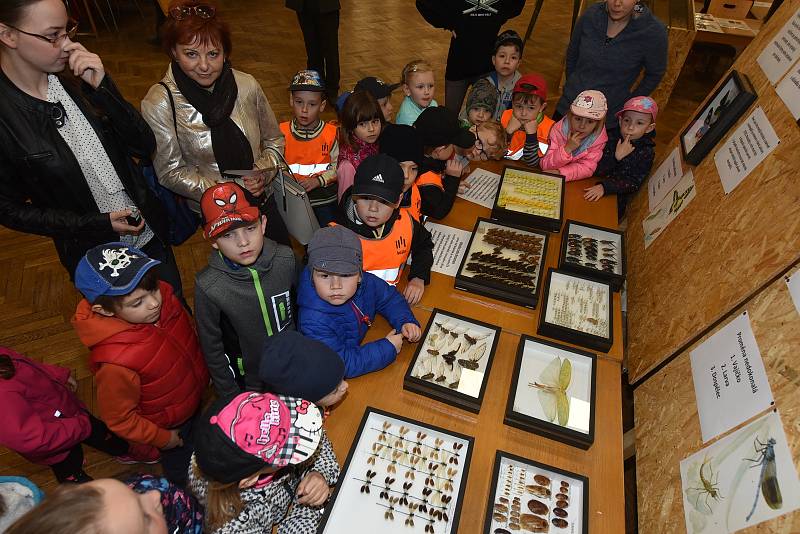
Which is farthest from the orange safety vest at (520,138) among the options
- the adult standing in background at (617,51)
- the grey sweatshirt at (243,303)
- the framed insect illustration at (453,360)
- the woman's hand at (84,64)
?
the woman's hand at (84,64)

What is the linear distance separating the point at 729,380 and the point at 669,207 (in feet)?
4.23

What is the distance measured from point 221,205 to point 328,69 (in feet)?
12.8

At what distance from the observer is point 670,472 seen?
1513mm

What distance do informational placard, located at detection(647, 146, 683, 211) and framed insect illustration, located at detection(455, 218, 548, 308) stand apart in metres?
0.81

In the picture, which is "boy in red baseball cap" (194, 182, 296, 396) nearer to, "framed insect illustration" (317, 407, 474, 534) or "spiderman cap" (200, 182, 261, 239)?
"spiderman cap" (200, 182, 261, 239)

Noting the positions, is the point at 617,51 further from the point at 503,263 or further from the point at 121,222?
the point at 121,222

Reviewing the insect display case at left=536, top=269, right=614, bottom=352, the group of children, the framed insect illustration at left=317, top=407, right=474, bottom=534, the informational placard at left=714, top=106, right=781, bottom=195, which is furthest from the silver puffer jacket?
the informational placard at left=714, top=106, right=781, bottom=195

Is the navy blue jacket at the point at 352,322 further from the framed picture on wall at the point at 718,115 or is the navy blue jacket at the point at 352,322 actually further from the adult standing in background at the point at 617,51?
the adult standing in background at the point at 617,51

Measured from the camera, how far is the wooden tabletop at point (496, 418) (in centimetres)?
147

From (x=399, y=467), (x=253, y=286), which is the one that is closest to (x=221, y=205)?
(x=253, y=286)

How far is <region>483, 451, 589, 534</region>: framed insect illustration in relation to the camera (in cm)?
138

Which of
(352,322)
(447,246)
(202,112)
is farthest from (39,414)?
(447,246)

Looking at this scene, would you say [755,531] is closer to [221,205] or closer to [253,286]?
[253,286]

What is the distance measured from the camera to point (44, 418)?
1.67 metres
